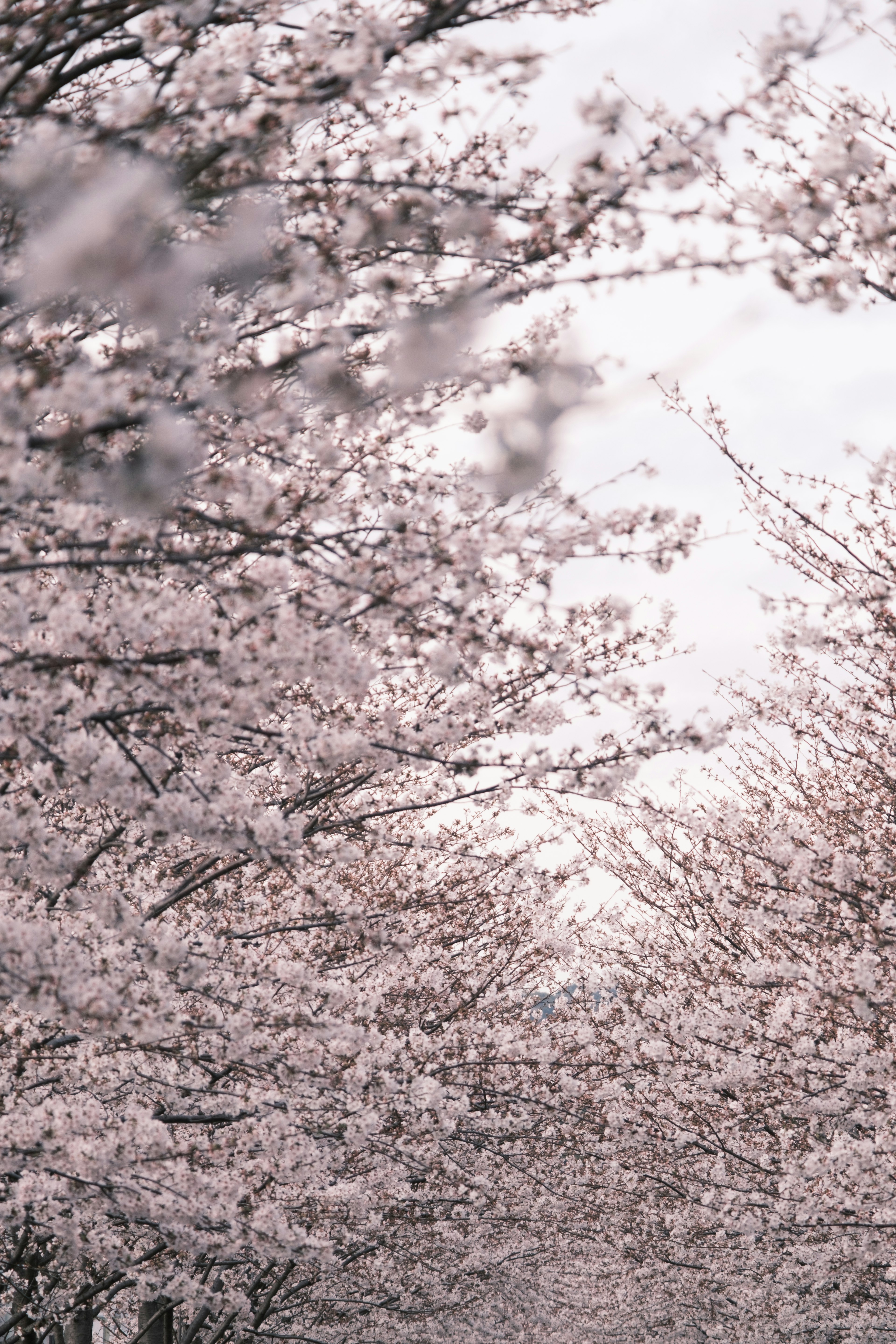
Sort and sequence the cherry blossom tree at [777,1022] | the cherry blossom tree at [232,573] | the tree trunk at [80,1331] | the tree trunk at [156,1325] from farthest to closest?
1. the tree trunk at [80,1331]
2. the tree trunk at [156,1325]
3. the cherry blossom tree at [777,1022]
4. the cherry blossom tree at [232,573]

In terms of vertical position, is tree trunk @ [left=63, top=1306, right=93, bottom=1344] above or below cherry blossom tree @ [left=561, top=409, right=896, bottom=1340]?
below

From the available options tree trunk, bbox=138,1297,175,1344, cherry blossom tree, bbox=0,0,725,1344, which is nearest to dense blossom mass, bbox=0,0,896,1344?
cherry blossom tree, bbox=0,0,725,1344

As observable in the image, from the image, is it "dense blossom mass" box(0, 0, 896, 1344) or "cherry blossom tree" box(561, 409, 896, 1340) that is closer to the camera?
"dense blossom mass" box(0, 0, 896, 1344)

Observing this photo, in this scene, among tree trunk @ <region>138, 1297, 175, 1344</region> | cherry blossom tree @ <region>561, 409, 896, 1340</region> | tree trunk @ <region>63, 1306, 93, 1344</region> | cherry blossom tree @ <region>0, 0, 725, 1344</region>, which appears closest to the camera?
cherry blossom tree @ <region>0, 0, 725, 1344</region>

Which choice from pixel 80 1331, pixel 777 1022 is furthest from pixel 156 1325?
pixel 777 1022

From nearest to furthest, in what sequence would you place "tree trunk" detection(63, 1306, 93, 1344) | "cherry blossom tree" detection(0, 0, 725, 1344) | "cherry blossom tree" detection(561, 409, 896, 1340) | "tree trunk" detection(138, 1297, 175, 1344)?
"cherry blossom tree" detection(0, 0, 725, 1344) < "cherry blossom tree" detection(561, 409, 896, 1340) < "tree trunk" detection(138, 1297, 175, 1344) < "tree trunk" detection(63, 1306, 93, 1344)

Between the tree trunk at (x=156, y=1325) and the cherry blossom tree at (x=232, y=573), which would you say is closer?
the cherry blossom tree at (x=232, y=573)

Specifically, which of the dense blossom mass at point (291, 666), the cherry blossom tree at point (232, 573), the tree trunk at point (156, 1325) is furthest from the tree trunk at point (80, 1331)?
the cherry blossom tree at point (232, 573)

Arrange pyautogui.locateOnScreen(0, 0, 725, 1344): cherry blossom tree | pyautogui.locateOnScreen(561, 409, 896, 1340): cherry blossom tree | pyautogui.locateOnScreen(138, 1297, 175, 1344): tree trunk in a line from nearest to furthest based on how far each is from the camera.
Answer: pyautogui.locateOnScreen(0, 0, 725, 1344): cherry blossom tree < pyautogui.locateOnScreen(561, 409, 896, 1340): cherry blossom tree < pyautogui.locateOnScreen(138, 1297, 175, 1344): tree trunk

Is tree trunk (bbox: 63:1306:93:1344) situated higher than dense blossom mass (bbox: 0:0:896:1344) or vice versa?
dense blossom mass (bbox: 0:0:896:1344)

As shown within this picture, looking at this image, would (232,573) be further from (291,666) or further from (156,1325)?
(156,1325)

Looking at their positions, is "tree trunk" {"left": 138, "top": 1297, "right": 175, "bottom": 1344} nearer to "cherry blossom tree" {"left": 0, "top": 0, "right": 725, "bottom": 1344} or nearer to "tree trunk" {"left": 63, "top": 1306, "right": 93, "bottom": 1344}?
"tree trunk" {"left": 63, "top": 1306, "right": 93, "bottom": 1344}

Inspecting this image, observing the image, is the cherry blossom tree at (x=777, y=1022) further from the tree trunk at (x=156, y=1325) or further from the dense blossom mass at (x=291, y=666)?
the tree trunk at (x=156, y=1325)

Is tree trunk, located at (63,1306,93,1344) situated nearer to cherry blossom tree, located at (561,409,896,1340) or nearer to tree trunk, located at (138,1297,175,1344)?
tree trunk, located at (138,1297,175,1344)
